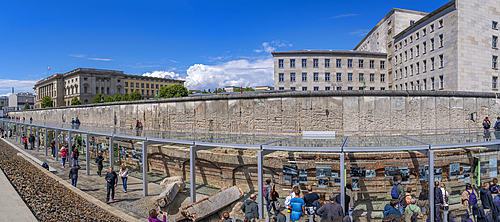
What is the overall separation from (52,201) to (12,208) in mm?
1750

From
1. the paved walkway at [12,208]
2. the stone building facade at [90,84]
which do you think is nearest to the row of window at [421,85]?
the paved walkway at [12,208]

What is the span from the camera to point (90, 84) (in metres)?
89.8

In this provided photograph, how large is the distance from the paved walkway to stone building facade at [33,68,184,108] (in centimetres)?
9263

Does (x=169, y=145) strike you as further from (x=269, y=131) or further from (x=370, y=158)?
(x=370, y=158)

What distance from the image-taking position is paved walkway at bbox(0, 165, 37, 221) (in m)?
6.84

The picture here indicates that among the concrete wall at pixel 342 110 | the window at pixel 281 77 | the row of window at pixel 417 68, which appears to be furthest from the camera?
the window at pixel 281 77

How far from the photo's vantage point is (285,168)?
10.1 m

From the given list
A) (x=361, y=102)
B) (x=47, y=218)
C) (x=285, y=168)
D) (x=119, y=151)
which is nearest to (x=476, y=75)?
(x=361, y=102)

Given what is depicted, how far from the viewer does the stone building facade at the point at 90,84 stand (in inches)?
3504

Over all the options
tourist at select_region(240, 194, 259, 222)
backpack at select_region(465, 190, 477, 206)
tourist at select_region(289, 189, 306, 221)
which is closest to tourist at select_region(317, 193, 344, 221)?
tourist at select_region(289, 189, 306, 221)

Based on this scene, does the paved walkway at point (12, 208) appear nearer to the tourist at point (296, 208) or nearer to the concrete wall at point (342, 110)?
the tourist at point (296, 208)

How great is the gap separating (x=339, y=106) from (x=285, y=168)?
4.87 m

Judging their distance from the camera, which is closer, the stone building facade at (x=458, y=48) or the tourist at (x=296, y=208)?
the tourist at (x=296, y=208)

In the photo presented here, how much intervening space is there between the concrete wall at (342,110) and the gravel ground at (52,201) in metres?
7.61
